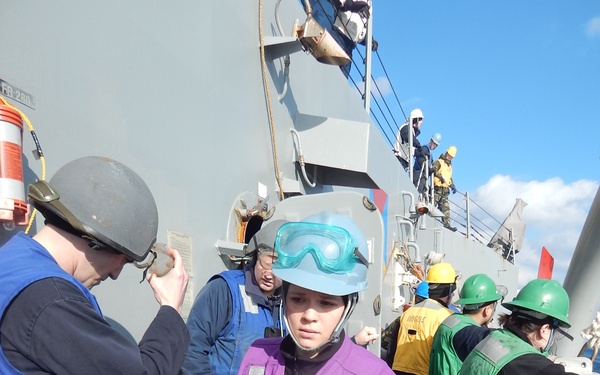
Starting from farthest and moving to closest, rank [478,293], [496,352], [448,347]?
[478,293], [448,347], [496,352]

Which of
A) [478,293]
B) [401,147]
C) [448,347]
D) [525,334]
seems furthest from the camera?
[401,147]

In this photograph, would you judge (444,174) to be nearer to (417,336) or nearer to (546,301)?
(417,336)

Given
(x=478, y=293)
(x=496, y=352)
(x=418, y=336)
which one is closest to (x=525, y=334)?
(x=496, y=352)

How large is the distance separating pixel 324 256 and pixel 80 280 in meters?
0.74

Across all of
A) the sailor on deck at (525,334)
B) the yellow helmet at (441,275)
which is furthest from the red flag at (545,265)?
the sailor on deck at (525,334)

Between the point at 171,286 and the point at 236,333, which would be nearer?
the point at 171,286

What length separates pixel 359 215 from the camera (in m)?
3.66

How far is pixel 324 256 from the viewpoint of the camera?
5.70 ft

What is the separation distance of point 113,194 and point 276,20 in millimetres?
3465

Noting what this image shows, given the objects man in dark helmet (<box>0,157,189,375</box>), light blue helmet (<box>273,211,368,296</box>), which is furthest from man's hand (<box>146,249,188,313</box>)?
light blue helmet (<box>273,211,368,296</box>)

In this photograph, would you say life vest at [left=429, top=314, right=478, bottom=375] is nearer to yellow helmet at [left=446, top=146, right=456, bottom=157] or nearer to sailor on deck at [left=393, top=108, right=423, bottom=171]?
sailor on deck at [left=393, top=108, right=423, bottom=171]

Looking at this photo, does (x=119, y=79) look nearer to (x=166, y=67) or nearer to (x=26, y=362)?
(x=166, y=67)

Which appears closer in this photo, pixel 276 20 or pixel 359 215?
pixel 359 215

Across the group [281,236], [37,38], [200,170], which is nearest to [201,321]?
[281,236]
